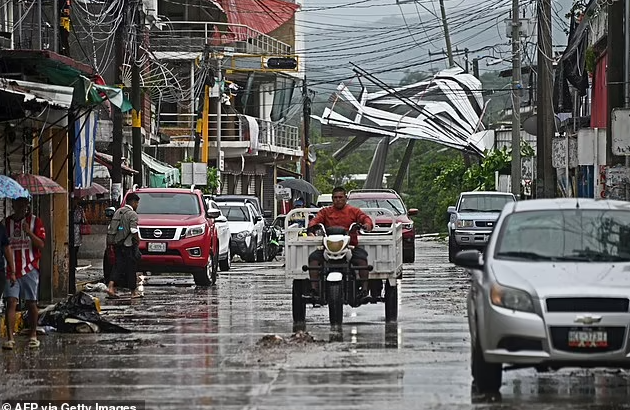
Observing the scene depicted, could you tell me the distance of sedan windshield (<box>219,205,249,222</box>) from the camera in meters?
40.4

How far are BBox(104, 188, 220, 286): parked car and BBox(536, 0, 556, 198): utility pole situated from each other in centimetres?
857

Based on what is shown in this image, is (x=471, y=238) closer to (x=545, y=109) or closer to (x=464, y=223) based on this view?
(x=464, y=223)

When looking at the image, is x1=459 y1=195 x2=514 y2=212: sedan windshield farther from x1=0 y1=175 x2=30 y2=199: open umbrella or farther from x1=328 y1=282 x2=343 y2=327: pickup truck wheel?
x1=0 y1=175 x2=30 y2=199: open umbrella

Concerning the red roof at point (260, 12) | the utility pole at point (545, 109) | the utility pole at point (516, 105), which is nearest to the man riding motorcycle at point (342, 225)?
the utility pole at point (545, 109)

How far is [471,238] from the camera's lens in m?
35.4

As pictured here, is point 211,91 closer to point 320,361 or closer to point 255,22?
point 255,22

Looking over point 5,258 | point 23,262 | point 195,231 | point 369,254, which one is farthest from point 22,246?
point 195,231

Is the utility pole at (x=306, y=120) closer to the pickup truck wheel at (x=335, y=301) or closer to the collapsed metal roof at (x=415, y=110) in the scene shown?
the collapsed metal roof at (x=415, y=110)

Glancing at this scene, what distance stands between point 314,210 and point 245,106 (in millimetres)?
59124

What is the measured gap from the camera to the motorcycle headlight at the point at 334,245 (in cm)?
1756

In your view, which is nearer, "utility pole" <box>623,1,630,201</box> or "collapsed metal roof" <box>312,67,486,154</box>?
"utility pole" <box>623,1,630,201</box>

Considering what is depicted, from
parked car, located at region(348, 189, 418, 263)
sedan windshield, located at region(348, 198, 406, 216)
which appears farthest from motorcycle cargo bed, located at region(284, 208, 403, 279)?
sedan windshield, located at region(348, 198, 406, 216)

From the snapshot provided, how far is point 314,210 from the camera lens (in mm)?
19812

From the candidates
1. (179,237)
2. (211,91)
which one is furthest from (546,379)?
(211,91)
